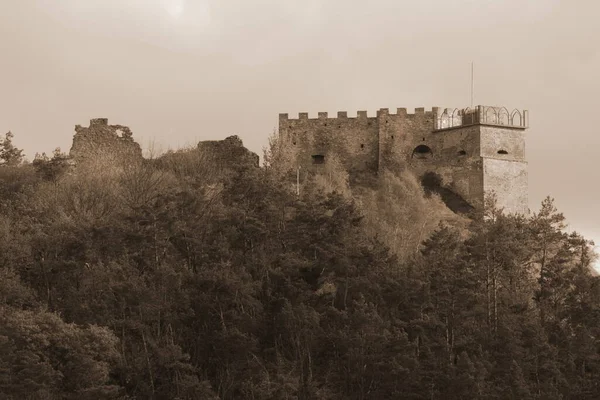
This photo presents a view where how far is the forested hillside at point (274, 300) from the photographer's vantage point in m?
46.3

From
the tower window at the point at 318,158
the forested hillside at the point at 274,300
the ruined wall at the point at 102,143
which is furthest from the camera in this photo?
the tower window at the point at 318,158

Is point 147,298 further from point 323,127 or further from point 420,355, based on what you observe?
point 323,127

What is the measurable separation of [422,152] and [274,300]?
1649 cm

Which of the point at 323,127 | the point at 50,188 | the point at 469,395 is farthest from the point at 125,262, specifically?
the point at 323,127

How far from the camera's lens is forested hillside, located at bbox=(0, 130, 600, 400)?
46344 millimetres

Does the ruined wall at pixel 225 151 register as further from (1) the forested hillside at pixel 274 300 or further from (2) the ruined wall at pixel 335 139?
(1) the forested hillside at pixel 274 300

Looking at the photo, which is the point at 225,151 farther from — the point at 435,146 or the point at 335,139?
the point at 435,146

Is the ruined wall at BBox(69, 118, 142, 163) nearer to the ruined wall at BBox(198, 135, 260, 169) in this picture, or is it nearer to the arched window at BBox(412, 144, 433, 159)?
the ruined wall at BBox(198, 135, 260, 169)

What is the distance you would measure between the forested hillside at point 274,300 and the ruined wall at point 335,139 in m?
7.06

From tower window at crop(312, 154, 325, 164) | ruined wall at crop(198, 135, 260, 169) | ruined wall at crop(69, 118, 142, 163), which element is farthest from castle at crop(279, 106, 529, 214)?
ruined wall at crop(69, 118, 142, 163)

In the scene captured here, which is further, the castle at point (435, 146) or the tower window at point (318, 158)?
the tower window at point (318, 158)

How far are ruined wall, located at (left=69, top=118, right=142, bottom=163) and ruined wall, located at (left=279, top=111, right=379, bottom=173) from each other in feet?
23.9

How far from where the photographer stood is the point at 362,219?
56.2 metres

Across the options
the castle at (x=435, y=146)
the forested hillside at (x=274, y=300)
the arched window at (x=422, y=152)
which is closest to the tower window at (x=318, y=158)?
the castle at (x=435, y=146)
